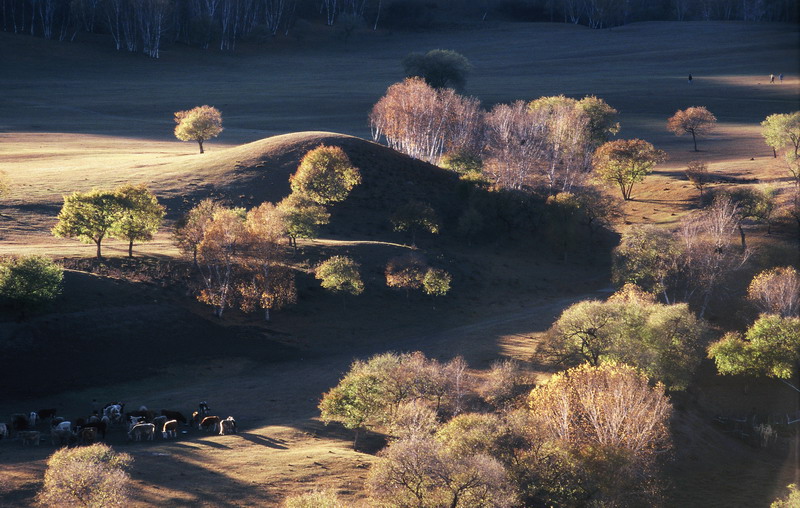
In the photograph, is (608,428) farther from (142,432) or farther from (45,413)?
(45,413)

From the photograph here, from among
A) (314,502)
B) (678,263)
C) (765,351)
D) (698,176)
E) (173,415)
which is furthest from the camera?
(698,176)

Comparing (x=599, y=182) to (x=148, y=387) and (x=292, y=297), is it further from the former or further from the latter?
(x=148, y=387)

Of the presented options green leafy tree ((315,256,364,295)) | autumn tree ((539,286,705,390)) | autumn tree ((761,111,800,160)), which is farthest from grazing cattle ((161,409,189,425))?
autumn tree ((761,111,800,160))

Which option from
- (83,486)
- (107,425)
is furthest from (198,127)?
(83,486)

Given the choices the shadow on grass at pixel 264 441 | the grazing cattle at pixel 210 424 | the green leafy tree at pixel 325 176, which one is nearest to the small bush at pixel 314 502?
the shadow on grass at pixel 264 441

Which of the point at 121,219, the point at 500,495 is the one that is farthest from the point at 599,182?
the point at 500,495

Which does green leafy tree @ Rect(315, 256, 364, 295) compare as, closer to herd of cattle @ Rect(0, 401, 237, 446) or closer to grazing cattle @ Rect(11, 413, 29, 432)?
herd of cattle @ Rect(0, 401, 237, 446)
